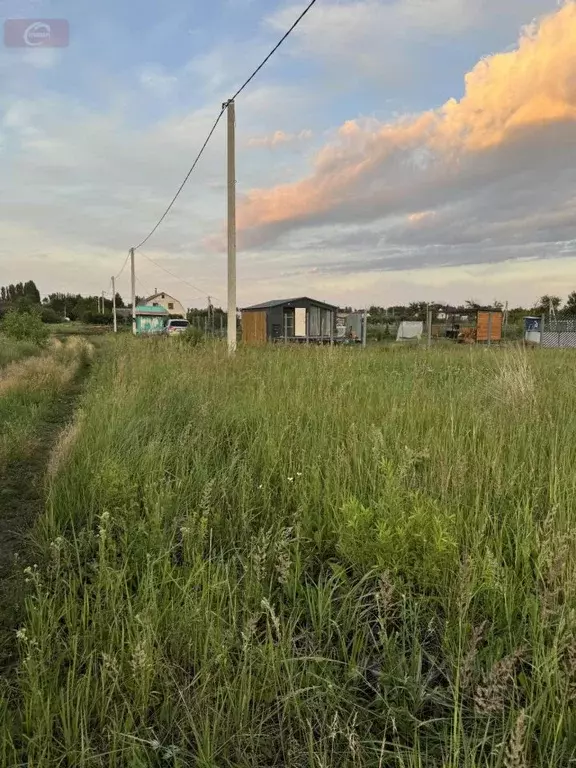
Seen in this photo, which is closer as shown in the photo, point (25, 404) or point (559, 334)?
point (25, 404)

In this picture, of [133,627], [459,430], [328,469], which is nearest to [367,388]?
[459,430]

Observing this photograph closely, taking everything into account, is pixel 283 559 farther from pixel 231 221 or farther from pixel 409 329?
pixel 409 329

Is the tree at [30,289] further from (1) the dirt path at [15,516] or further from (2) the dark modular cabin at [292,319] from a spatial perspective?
(1) the dirt path at [15,516]

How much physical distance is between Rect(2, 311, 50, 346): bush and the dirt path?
17.8 meters

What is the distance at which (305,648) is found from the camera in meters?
1.74

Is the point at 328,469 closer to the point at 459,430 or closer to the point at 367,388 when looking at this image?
the point at 459,430

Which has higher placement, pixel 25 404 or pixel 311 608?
pixel 25 404

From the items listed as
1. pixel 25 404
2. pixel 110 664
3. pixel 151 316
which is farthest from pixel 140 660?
pixel 151 316

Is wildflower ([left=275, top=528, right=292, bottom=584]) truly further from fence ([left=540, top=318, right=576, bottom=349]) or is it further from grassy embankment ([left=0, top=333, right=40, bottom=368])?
fence ([left=540, top=318, right=576, bottom=349])

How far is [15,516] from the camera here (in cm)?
332

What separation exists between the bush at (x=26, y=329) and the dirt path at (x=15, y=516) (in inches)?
701

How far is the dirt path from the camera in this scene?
78.5 inches

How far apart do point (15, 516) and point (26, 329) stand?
854 inches

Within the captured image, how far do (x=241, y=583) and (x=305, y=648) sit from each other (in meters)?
0.47
